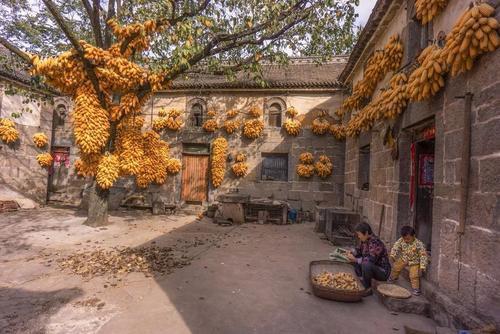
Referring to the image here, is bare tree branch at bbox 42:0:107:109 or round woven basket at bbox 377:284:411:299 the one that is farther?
bare tree branch at bbox 42:0:107:109

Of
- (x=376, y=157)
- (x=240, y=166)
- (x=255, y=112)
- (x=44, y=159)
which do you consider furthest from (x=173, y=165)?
(x=376, y=157)

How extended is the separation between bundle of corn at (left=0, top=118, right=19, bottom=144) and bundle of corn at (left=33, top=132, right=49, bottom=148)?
3.46 feet

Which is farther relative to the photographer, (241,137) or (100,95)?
(241,137)

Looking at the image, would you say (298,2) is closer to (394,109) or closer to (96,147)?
(394,109)

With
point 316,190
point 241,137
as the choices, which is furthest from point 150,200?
point 316,190

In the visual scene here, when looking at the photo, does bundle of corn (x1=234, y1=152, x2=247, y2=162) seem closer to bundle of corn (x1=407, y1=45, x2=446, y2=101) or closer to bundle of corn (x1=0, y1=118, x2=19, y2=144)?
bundle of corn (x1=407, y1=45, x2=446, y2=101)

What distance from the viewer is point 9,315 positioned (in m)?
3.77

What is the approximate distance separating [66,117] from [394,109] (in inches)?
611

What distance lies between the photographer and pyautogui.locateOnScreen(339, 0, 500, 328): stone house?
3.24m

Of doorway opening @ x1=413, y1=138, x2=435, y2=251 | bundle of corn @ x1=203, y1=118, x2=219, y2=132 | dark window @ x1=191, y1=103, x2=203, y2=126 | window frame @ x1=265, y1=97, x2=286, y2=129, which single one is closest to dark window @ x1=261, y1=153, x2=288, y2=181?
window frame @ x1=265, y1=97, x2=286, y2=129

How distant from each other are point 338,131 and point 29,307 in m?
11.3

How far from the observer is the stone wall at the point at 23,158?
12.8 m

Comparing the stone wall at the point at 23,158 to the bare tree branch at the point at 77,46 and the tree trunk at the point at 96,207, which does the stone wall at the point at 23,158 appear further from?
the bare tree branch at the point at 77,46

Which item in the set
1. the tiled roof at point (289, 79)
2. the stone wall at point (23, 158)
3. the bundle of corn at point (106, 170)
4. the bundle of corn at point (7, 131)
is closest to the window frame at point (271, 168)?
the tiled roof at point (289, 79)
